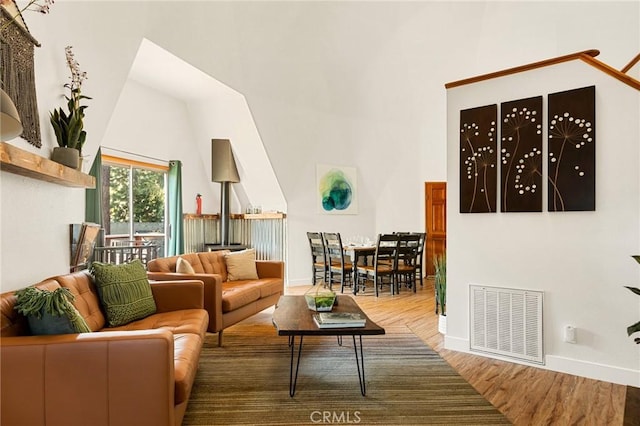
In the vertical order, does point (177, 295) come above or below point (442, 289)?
above

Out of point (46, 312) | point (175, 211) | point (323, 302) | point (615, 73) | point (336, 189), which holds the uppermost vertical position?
point (615, 73)

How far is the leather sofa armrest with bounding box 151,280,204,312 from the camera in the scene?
309 cm

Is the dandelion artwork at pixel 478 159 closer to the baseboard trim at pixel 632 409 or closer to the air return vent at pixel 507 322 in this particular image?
the air return vent at pixel 507 322

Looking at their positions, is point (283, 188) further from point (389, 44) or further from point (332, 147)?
point (389, 44)

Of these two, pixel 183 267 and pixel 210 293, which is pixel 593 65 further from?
pixel 183 267

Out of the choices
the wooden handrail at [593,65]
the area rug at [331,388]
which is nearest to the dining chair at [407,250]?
the area rug at [331,388]

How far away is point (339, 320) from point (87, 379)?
1426mm

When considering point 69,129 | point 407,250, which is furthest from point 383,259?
point 69,129

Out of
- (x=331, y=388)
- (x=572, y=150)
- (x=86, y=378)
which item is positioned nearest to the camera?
(x=86, y=378)

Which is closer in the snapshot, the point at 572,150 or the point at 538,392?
the point at 538,392

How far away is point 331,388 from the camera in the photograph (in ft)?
8.76

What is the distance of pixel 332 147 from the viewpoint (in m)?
6.93

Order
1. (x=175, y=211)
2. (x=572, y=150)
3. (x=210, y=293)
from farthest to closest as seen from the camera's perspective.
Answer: (x=175, y=211), (x=210, y=293), (x=572, y=150)

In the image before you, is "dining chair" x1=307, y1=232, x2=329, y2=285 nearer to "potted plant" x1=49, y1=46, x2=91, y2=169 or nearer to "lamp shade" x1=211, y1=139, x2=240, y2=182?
"lamp shade" x1=211, y1=139, x2=240, y2=182
